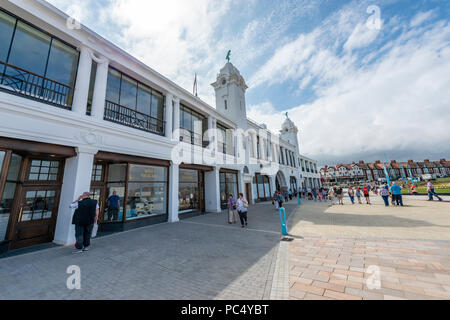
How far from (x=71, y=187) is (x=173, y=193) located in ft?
15.5

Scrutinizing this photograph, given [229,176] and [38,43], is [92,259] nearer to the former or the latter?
[38,43]

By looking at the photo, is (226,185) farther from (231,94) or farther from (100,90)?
(100,90)

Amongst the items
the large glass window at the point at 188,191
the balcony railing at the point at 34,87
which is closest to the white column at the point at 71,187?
the balcony railing at the point at 34,87

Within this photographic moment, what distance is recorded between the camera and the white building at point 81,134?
6000 mm

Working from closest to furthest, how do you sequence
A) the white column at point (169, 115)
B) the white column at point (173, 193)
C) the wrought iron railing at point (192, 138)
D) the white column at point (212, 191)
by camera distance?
the white column at point (173, 193), the white column at point (169, 115), the wrought iron railing at point (192, 138), the white column at point (212, 191)

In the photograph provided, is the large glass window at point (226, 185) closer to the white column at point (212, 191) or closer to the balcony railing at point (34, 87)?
the white column at point (212, 191)

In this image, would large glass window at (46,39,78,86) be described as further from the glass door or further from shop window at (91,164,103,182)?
the glass door

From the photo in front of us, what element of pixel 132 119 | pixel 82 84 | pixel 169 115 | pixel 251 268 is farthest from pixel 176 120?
pixel 251 268

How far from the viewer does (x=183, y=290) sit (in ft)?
10.6

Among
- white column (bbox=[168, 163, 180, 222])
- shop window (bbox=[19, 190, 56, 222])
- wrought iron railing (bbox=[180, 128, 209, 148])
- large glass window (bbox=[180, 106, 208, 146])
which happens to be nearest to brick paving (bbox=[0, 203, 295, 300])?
shop window (bbox=[19, 190, 56, 222])

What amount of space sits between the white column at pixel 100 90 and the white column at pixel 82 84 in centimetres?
37
